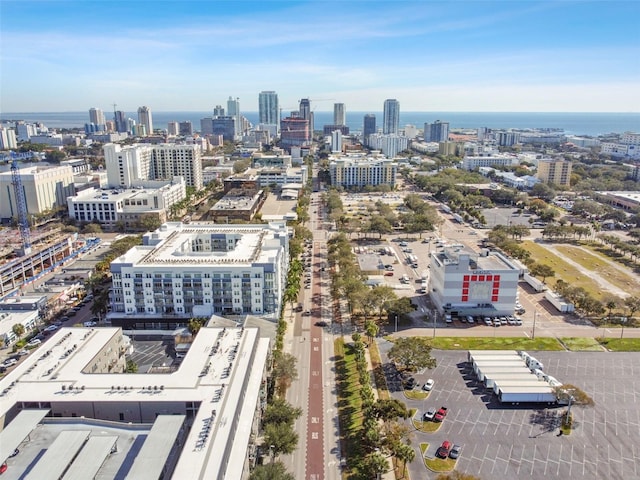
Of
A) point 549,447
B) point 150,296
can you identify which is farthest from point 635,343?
point 150,296

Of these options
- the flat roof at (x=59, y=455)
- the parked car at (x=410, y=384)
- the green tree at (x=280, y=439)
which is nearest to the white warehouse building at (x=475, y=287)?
the parked car at (x=410, y=384)

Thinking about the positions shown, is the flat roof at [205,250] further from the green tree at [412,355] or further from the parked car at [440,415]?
the parked car at [440,415]

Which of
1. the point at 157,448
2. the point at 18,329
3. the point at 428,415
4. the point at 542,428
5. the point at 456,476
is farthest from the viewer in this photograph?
the point at 18,329

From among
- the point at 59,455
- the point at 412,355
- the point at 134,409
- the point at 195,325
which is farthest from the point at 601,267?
the point at 59,455

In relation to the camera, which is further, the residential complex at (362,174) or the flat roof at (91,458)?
the residential complex at (362,174)

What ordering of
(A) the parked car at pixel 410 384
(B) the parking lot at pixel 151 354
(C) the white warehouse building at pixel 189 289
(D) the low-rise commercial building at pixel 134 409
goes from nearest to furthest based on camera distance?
(D) the low-rise commercial building at pixel 134 409, (B) the parking lot at pixel 151 354, (A) the parked car at pixel 410 384, (C) the white warehouse building at pixel 189 289

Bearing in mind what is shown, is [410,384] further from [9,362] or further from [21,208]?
[21,208]

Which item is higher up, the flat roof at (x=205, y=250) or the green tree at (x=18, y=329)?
the flat roof at (x=205, y=250)
